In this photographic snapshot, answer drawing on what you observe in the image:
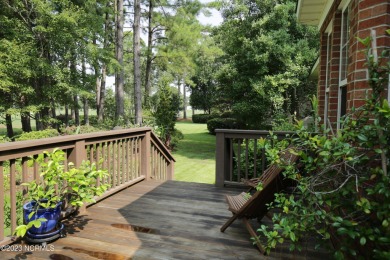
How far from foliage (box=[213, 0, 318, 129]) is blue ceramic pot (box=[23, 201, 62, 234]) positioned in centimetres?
991

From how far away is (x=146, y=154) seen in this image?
4.94m

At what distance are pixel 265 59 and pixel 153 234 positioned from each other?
32.4ft

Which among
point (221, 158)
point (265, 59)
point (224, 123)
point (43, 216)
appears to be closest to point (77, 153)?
point (43, 216)

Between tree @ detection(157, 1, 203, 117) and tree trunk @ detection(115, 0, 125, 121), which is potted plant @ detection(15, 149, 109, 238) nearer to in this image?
tree trunk @ detection(115, 0, 125, 121)

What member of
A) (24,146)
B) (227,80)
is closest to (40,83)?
(227,80)

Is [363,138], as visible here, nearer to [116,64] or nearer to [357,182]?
[357,182]

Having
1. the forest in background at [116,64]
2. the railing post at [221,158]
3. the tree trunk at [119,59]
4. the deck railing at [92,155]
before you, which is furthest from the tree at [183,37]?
the railing post at [221,158]

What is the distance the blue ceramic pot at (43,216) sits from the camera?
97.6 inches

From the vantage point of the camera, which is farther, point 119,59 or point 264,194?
point 119,59

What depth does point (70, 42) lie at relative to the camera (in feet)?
37.9

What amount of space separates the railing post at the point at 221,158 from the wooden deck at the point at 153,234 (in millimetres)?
579

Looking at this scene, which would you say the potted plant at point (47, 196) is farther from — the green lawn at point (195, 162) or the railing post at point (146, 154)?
the green lawn at point (195, 162)

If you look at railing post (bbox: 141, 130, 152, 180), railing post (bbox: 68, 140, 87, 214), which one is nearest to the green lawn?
railing post (bbox: 141, 130, 152, 180)

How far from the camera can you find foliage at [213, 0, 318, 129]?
11.5m
